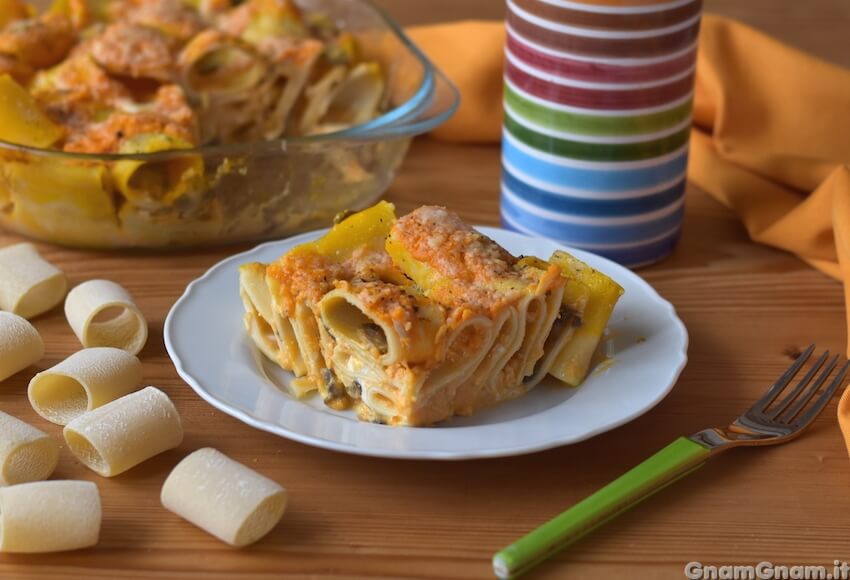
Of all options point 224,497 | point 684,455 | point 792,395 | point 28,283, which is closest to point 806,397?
point 792,395

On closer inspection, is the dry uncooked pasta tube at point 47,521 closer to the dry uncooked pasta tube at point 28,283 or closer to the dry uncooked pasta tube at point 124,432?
the dry uncooked pasta tube at point 124,432

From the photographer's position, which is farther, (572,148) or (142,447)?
(572,148)

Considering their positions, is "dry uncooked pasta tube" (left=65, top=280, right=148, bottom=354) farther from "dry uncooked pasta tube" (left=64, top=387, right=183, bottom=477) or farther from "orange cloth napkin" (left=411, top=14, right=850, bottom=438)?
"orange cloth napkin" (left=411, top=14, right=850, bottom=438)

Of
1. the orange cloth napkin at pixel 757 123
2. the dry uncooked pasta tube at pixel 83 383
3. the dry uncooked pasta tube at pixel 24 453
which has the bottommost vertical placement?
the orange cloth napkin at pixel 757 123

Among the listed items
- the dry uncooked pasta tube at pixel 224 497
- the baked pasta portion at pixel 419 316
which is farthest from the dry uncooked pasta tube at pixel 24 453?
the baked pasta portion at pixel 419 316

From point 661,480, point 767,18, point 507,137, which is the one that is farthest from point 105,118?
point 767,18

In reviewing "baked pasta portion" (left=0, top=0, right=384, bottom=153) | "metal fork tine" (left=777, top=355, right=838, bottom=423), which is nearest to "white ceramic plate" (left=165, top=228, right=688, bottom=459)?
"metal fork tine" (left=777, top=355, right=838, bottom=423)

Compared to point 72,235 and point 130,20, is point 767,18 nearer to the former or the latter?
point 130,20
